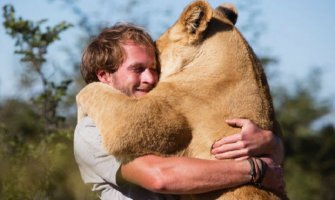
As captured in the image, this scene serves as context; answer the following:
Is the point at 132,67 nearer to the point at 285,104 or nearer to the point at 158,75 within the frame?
the point at 158,75

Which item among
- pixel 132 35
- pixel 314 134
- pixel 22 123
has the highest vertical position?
pixel 132 35

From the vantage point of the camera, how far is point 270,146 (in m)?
3.99

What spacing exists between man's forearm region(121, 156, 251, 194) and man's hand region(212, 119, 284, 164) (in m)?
0.10

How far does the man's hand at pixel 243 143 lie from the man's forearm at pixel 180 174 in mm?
102

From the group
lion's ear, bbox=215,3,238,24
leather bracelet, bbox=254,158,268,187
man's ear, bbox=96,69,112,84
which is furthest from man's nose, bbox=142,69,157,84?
leather bracelet, bbox=254,158,268,187

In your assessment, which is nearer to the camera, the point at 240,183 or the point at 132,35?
the point at 240,183

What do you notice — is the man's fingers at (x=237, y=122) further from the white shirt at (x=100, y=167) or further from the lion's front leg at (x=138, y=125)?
the white shirt at (x=100, y=167)

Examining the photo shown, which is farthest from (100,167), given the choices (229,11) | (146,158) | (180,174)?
(229,11)

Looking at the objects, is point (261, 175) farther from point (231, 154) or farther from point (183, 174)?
point (183, 174)

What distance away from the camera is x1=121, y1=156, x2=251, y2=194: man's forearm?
3643mm

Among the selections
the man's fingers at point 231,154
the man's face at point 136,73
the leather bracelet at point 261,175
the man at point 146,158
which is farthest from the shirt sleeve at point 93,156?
the leather bracelet at point 261,175

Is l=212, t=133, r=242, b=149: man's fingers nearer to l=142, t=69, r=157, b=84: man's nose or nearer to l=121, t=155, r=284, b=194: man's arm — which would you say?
l=121, t=155, r=284, b=194: man's arm

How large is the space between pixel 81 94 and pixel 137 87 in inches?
12.8

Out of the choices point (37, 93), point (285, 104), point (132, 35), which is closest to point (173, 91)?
point (132, 35)
